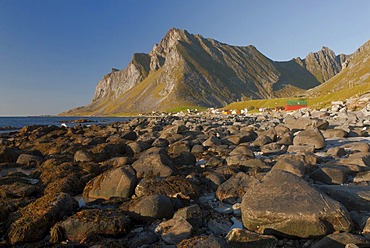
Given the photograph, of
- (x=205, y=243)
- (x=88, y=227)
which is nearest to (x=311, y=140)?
(x=205, y=243)

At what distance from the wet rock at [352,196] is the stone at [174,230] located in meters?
3.99

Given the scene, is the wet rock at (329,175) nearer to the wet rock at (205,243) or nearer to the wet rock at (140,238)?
the wet rock at (205,243)

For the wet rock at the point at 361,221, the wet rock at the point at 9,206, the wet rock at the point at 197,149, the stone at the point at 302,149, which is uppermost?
the wet rock at the point at 9,206

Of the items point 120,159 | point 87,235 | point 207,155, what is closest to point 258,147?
point 207,155

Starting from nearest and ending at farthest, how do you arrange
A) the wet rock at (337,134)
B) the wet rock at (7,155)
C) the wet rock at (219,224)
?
the wet rock at (219,224) < the wet rock at (7,155) < the wet rock at (337,134)

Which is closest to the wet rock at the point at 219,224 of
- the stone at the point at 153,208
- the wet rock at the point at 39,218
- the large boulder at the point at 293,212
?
the large boulder at the point at 293,212

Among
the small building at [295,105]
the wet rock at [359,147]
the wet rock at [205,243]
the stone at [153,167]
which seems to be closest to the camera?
the wet rock at [205,243]

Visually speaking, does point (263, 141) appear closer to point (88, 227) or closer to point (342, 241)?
point (342, 241)

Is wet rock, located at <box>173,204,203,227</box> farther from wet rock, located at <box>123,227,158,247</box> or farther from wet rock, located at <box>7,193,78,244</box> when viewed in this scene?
wet rock, located at <box>7,193,78,244</box>

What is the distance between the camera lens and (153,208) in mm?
6383

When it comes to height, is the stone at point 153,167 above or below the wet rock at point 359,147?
above

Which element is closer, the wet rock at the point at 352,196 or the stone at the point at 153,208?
the wet rock at the point at 352,196

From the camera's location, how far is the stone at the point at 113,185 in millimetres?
8109

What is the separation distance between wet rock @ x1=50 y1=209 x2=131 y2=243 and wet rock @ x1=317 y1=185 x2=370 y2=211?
542 centimetres
